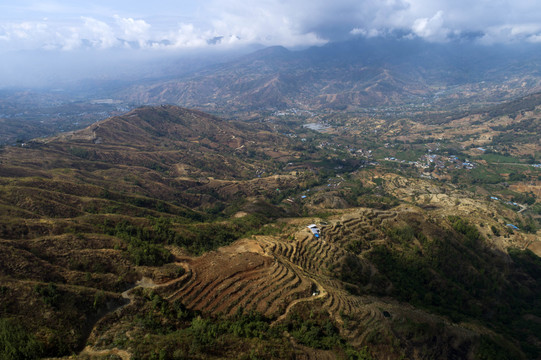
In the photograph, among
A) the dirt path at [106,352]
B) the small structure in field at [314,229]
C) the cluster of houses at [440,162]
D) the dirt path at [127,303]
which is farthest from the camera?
the cluster of houses at [440,162]

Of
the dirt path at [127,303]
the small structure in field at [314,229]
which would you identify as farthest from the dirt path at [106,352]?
the small structure in field at [314,229]

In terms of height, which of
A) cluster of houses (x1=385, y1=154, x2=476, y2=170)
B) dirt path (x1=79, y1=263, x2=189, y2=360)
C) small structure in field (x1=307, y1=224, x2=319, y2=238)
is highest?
dirt path (x1=79, y1=263, x2=189, y2=360)

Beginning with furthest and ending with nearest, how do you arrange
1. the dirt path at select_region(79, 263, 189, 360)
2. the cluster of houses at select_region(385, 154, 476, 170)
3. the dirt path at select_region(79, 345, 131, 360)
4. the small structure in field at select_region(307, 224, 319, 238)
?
the cluster of houses at select_region(385, 154, 476, 170), the small structure in field at select_region(307, 224, 319, 238), the dirt path at select_region(79, 263, 189, 360), the dirt path at select_region(79, 345, 131, 360)

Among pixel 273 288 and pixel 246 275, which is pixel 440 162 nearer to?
pixel 273 288

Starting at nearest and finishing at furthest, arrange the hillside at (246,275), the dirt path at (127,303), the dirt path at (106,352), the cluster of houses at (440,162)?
the dirt path at (106,352), the dirt path at (127,303), the hillside at (246,275), the cluster of houses at (440,162)

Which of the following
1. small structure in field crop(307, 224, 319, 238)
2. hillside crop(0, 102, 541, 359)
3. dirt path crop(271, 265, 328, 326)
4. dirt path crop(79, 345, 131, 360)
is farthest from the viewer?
small structure in field crop(307, 224, 319, 238)

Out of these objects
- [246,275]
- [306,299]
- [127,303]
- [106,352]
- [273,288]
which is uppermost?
[106,352]

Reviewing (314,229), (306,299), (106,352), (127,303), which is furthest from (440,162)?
(106,352)

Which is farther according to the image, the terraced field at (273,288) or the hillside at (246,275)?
the terraced field at (273,288)

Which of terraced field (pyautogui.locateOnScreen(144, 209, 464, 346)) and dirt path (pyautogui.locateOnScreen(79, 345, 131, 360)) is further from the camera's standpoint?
terraced field (pyautogui.locateOnScreen(144, 209, 464, 346))

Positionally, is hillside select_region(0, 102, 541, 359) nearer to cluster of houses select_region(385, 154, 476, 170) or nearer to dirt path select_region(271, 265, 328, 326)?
dirt path select_region(271, 265, 328, 326)

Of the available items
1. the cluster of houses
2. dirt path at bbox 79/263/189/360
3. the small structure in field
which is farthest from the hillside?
the cluster of houses

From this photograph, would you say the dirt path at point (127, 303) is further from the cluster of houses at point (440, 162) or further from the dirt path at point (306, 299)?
the cluster of houses at point (440, 162)
